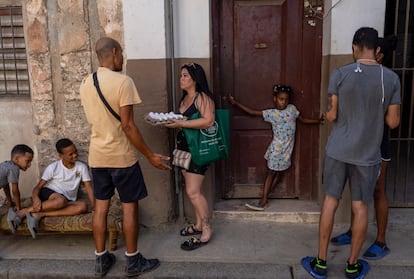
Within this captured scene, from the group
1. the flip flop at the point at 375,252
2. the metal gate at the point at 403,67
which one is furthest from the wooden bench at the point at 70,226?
the metal gate at the point at 403,67

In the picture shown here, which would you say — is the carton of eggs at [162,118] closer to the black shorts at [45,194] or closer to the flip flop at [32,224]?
the black shorts at [45,194]

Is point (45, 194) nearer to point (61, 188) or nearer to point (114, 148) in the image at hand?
point (61, 188)

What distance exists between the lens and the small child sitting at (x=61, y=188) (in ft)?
13.2

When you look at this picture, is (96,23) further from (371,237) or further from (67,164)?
(371,237)

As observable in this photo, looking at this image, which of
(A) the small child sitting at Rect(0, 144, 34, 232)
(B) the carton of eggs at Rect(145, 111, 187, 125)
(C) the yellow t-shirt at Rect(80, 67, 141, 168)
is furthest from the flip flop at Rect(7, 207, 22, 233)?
(B) the carton of eggs at Rect(145, 111, 187, 125)

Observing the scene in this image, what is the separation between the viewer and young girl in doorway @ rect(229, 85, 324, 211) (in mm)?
4469

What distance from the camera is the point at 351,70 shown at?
3.12 meters

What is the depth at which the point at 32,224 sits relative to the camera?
3.87m

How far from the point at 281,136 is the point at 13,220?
265 cm

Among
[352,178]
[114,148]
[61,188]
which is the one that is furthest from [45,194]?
[352,178]

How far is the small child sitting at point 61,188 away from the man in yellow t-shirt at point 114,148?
689 mm

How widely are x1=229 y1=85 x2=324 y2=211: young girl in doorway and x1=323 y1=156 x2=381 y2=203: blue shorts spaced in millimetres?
1115

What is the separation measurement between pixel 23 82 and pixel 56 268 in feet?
6.58

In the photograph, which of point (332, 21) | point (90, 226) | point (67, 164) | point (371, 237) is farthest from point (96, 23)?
point (371, 237)
